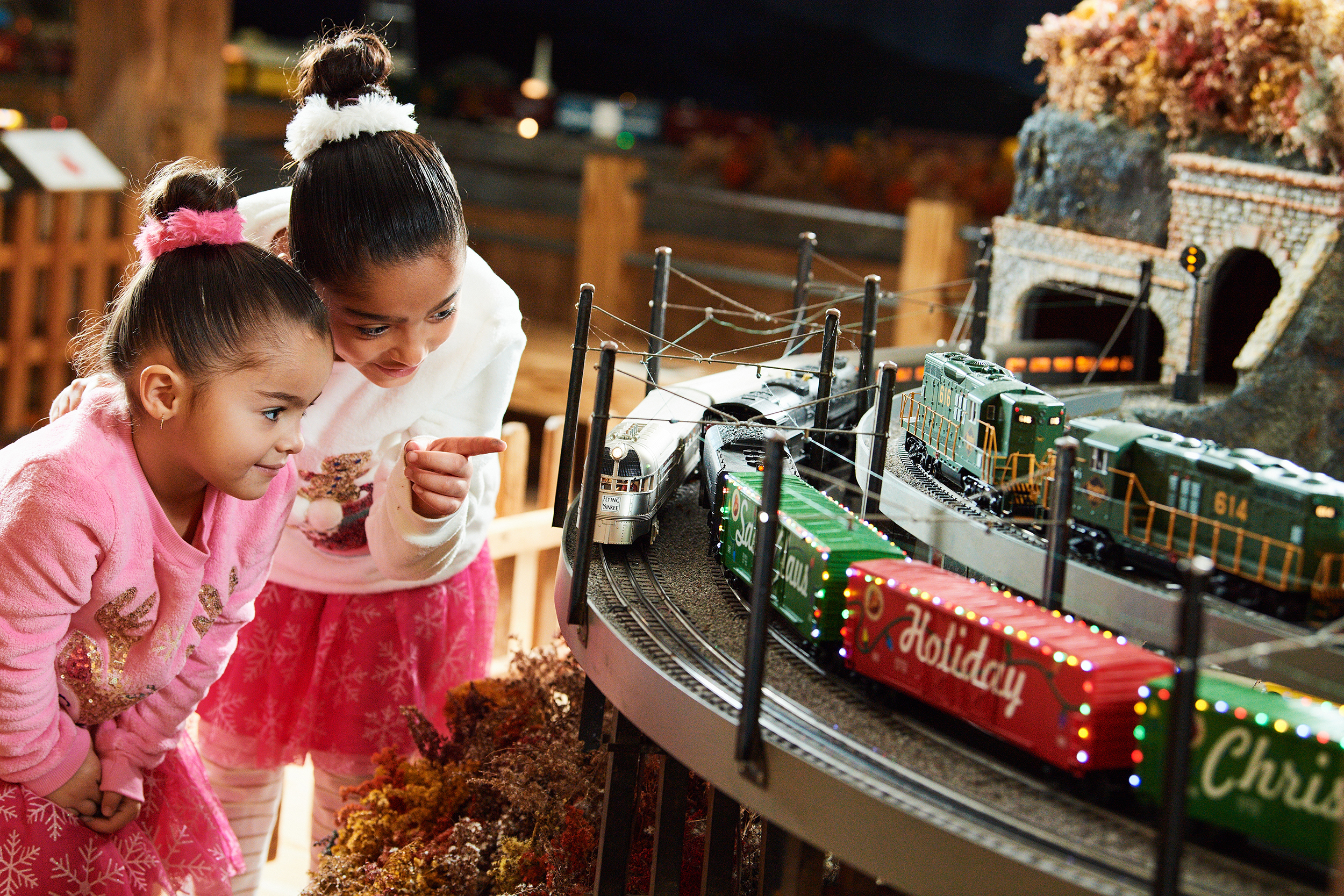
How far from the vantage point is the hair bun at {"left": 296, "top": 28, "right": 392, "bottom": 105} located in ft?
11.5

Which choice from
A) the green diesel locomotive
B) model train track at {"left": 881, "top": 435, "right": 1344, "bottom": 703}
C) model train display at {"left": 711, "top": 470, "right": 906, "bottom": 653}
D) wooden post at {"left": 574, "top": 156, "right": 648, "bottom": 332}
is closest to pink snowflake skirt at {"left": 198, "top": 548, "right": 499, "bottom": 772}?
model train display at {"left": 711, "top": 470, "right": 906, "bottom": 653}

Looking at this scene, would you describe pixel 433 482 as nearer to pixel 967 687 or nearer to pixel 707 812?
pixel 707 812

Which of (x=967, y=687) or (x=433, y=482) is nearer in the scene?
(x=967, y=687)

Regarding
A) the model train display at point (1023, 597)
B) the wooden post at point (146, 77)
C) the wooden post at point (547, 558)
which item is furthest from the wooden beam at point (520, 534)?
the wooden post at point (146, 77)

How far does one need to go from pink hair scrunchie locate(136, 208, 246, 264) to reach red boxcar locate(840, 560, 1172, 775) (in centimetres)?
188

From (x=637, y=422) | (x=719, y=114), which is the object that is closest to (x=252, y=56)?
(x=719, y=114)

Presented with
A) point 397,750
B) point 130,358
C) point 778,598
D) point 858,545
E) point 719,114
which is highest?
point 719,114

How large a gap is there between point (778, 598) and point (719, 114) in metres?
11.1

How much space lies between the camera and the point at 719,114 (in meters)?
13.9

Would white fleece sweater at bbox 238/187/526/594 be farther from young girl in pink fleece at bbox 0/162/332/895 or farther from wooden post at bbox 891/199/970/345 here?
wooden post at bbox 891/199/970/345

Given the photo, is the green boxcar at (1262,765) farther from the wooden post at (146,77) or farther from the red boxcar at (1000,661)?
the wooden post at (146,77)

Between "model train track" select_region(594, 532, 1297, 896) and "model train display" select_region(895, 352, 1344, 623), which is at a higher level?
"model train display" select_region(895, 352, 1344, 623)

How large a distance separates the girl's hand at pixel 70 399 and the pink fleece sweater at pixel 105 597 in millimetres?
190

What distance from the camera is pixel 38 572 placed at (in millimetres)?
2965
